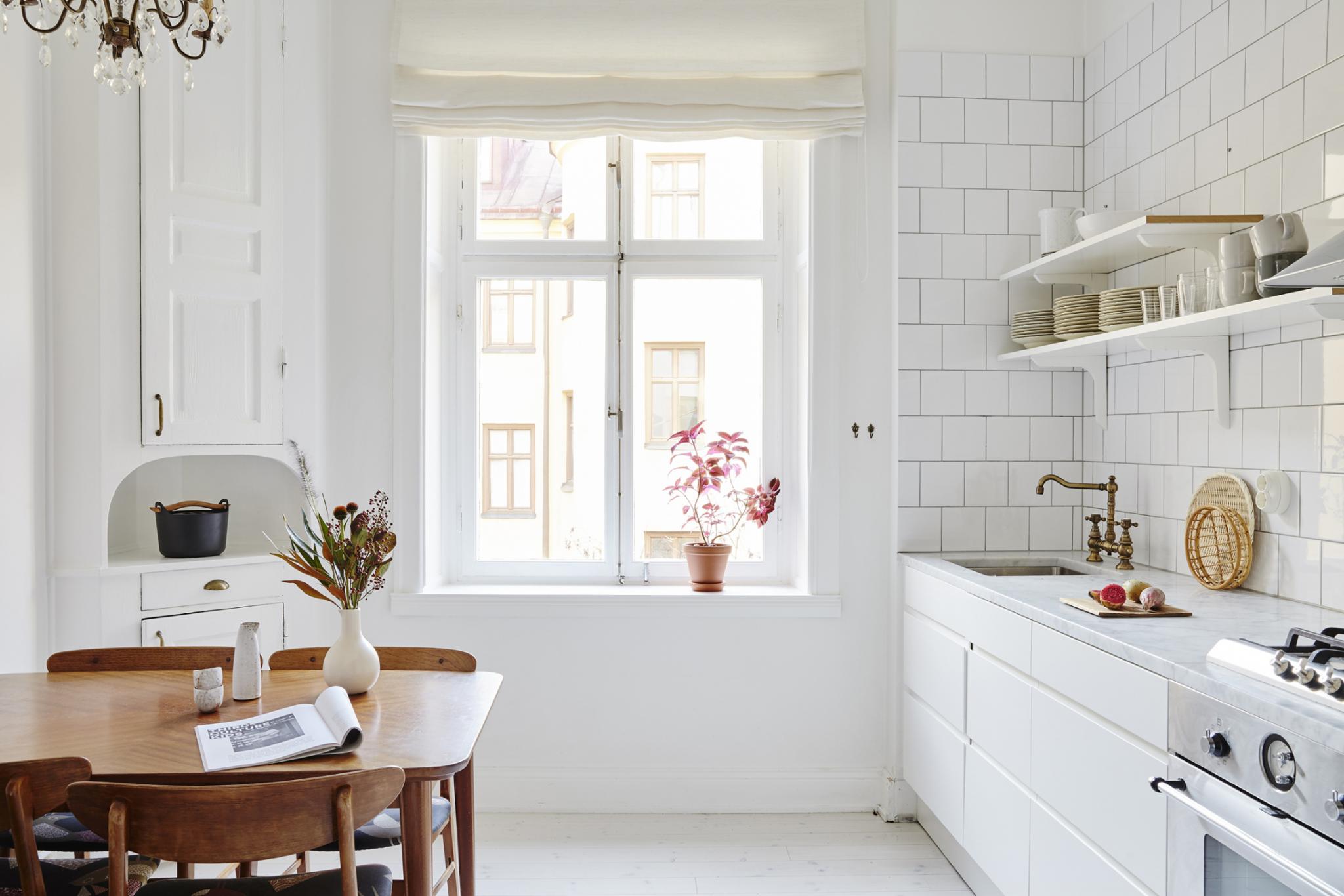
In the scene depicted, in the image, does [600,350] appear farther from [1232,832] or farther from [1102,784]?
[1232,832]

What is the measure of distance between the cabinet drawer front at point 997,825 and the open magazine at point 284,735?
5.14 feet

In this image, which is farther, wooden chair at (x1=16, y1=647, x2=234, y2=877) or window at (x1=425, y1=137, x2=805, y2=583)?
window at (x1=425, y1=137, x2=805, y2=583)

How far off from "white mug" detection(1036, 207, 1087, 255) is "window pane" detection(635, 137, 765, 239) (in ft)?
3.32

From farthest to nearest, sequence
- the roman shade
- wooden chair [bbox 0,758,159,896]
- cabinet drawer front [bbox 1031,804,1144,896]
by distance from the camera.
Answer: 1. the roman shade
2. cabinet drawer front [bbox 1031,804,1144,896]
3. wooden chair [bbox 0,758,159,896]

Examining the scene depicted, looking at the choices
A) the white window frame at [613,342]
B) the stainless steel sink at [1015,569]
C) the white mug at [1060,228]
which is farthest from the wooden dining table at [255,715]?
the white mug at [1060,228]

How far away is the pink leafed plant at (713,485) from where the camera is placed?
3.19 metres

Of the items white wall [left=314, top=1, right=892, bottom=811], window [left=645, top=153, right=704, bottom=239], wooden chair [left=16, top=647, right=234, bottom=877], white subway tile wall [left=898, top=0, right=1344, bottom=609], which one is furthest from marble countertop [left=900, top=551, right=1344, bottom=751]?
wooden chair [left=16, top=647, right=234, bottom=877]

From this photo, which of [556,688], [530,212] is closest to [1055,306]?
[530,212]

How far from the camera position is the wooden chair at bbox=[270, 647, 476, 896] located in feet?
6.31

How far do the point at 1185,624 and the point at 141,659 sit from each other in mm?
2444

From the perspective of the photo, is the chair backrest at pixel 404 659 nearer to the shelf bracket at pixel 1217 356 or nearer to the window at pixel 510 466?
the window at pixel 510 466

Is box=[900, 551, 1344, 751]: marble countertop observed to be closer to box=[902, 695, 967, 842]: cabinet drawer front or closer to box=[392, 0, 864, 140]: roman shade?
box=[902, 695, 967, 842]: cabinet drawer front

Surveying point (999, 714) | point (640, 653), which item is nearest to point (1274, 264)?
point (999, 714)

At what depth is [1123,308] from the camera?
2.37 metres
